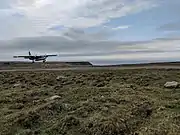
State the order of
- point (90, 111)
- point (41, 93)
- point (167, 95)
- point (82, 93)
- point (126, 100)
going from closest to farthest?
point (90, 111), point (126, 100), point (167, 95), point (82, 93), point (41, 93)

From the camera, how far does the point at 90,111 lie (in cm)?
1233

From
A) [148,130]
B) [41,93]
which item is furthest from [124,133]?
[41,93]

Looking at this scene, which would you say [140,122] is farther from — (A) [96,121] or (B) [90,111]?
(B) [90,111]

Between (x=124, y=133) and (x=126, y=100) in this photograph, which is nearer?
(x=124, y=133)

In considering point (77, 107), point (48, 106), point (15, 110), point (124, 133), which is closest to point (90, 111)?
point (77, 107)

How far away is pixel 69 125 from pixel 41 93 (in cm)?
684

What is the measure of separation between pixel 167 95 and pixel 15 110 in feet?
23.3

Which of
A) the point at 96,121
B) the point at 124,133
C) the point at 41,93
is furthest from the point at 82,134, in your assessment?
the point at 41,93

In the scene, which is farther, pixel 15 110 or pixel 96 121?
pixel 15 110

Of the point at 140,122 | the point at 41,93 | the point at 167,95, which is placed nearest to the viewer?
the point at 140,122

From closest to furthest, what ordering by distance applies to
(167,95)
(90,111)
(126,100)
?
Answer: (90,111)
(126,100)
(167,95)

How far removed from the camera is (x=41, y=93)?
17438mm

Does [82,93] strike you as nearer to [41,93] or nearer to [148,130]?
[41,93]

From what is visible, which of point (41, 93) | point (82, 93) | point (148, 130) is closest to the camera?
point (148, 130)
